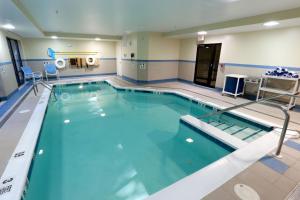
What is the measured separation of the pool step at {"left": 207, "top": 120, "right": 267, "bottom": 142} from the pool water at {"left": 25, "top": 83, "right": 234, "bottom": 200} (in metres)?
0.68

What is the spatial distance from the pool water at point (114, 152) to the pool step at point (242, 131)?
684 mm

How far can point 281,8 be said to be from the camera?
3188mm

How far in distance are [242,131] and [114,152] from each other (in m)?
2.68

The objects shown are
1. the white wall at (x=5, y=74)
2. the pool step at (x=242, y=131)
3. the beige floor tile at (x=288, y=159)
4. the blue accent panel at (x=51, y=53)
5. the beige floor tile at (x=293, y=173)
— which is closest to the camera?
the beige floor tile at (x=293, y=173)

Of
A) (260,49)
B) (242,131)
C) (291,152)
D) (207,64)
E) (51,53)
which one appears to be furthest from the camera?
(51,53)

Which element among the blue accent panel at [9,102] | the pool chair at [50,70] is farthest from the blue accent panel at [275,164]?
the pool chair at [50,70]

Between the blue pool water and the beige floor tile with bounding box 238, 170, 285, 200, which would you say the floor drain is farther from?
the blue pool water

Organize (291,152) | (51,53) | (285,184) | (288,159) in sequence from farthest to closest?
(51,53) < (291,152) < (288,159) < (285,184)

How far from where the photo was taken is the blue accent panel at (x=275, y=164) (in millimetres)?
1916

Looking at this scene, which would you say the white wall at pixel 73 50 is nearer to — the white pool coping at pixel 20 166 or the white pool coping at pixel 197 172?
the white pool coping at pixel 20 166

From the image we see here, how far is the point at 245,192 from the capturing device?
61.8 inches

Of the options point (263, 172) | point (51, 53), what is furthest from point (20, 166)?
point (51, 53)

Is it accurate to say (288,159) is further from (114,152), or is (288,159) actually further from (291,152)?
(114,152)

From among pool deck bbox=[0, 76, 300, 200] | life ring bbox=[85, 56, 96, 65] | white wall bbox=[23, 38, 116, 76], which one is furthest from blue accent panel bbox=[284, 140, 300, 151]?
white wall bbox=[23, 38, 116, 76]
